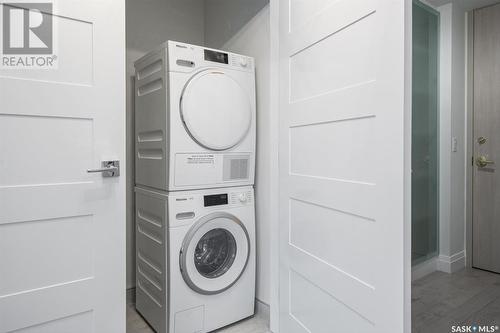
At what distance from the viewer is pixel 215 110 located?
1.92 meters

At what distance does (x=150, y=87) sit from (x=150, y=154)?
1.50ft

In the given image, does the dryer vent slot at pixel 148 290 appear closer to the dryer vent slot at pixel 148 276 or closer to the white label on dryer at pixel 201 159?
the dryer vent slot at pixel 148 276

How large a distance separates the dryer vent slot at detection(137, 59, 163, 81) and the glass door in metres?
2.13

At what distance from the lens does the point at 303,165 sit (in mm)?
1645

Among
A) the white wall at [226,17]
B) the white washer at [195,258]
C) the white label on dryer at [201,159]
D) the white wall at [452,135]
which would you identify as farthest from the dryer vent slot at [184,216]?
the white wall at [452,135]

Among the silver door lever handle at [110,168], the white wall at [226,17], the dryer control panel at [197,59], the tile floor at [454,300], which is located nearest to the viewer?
the silver door lever handle at [110,168]

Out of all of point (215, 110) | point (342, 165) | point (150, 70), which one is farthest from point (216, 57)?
point (342, 165)

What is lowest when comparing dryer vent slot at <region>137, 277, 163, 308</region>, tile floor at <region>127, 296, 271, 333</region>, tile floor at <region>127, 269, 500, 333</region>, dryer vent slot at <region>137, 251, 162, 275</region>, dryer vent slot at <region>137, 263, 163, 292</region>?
tile floor at <region>127, 296, 271, 333</region>

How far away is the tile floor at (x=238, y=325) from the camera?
1.98 m

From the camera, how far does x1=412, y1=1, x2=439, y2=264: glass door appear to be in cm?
→ 260

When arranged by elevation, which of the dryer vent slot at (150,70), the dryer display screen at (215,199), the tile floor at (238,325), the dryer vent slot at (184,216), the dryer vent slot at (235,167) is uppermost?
the dryer vent slot at (150,70)

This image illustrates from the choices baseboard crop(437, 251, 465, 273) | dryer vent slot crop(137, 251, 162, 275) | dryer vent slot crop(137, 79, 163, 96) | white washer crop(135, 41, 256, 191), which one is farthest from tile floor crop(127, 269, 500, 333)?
dryer vent slot crop(137, 79, 163, 96)

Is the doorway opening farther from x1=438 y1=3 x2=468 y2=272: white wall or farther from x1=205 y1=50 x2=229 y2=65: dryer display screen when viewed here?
x1=205 y1=50 x2=229 y2=65: dryer display screen

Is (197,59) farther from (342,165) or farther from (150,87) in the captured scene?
(342,165)
